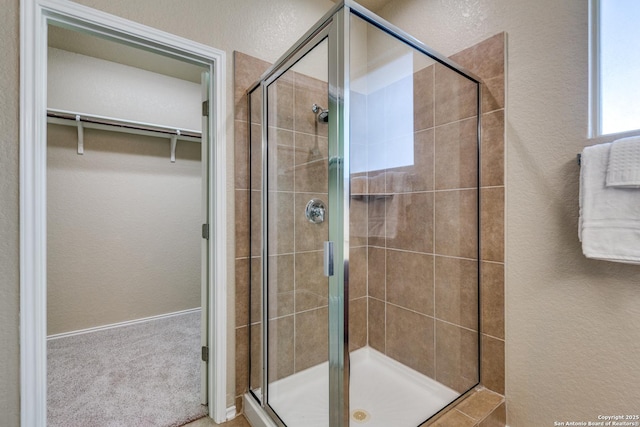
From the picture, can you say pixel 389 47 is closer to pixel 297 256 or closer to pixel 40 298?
pixel 297 256

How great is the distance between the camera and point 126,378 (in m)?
1.96

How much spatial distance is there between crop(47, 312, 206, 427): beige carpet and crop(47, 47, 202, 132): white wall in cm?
202

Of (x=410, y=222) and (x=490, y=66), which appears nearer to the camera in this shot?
(x=490, y=66)

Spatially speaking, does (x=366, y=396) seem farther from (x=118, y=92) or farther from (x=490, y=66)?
(x=118, y=92)

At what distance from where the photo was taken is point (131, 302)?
2.85 meters

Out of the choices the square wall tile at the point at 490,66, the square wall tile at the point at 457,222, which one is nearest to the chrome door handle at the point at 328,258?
the square wall tile at the point at 457,222

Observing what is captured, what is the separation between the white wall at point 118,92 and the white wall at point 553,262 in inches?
110

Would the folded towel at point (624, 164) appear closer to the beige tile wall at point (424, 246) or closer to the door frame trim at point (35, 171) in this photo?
the beige tile wall at point (424, 246)

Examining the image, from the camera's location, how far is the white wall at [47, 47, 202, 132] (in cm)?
251

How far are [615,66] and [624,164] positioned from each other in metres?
0.47

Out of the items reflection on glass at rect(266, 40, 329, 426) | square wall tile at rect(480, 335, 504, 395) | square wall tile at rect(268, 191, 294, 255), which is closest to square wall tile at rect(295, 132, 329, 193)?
reflection on glass at rect(266, 40, 329, 426)

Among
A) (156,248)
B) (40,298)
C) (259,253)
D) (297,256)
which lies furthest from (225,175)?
(156,248)

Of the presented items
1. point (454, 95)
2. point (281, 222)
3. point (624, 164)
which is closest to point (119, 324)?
point (281, 222)

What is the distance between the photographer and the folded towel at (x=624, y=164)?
100cm
